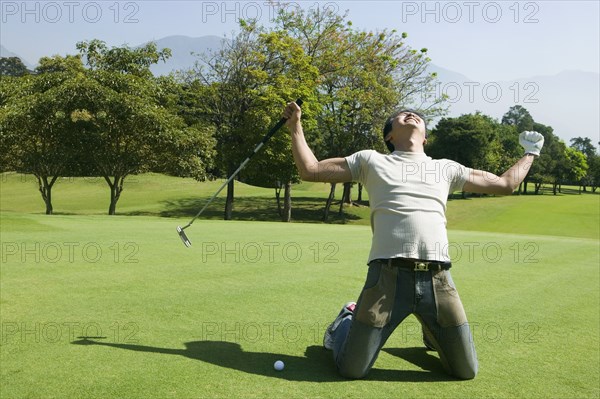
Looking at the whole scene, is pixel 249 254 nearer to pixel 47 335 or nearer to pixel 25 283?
pixel 25 283

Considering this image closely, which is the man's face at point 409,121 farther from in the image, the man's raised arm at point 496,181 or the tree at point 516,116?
the tree at point 516,116

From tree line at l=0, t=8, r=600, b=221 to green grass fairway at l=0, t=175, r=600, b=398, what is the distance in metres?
24.3

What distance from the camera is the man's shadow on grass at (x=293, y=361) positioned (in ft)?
14.9

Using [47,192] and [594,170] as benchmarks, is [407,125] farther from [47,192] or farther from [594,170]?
[594,170]

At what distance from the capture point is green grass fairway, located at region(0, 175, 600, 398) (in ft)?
14.1

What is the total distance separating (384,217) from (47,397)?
115 inches

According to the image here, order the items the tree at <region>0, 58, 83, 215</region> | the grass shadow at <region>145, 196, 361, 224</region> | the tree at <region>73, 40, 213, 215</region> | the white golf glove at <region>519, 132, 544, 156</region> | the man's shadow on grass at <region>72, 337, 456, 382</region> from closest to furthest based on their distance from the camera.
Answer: the man's shadow on grass at <region>72, 337, 456, 382</region>
the white golf glove at <region>519, 132, 544, 156</region>
the tree at <region>0, 58, 83, 215</region>
the tree at <region>73, 40, 213, 215</region>
the grass shadow at <region>145, 196, 361, 224</region>

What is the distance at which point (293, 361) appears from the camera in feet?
15.8

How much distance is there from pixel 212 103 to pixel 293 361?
1593 inches

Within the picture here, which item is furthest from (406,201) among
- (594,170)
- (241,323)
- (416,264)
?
(594,170)

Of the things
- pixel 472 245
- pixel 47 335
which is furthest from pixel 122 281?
pixel 472 245

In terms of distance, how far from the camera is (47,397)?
12.8 ft

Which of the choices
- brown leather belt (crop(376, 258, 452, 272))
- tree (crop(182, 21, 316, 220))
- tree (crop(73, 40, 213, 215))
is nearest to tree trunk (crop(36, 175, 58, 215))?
tree (crop(73, 40, 213, 215))

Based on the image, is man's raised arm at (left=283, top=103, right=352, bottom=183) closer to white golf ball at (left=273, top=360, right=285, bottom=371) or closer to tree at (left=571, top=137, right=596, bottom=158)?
white golf ball at (left=273, top=360, right=285, bottom=371)
